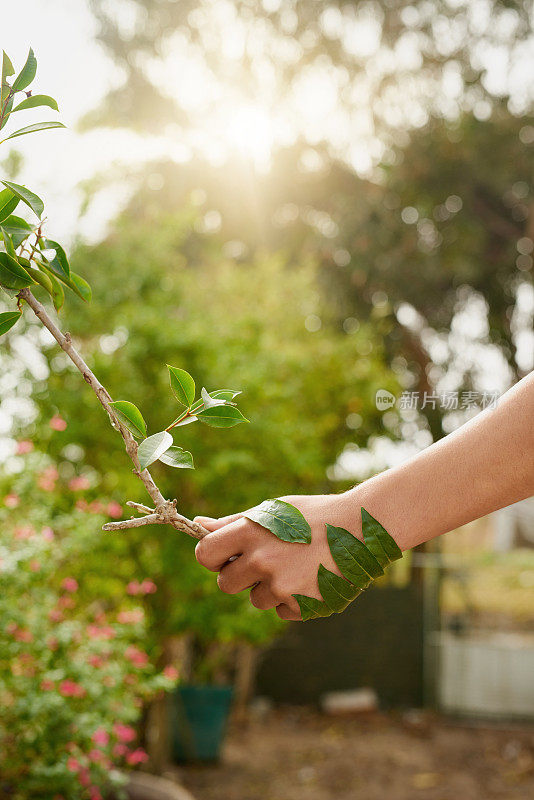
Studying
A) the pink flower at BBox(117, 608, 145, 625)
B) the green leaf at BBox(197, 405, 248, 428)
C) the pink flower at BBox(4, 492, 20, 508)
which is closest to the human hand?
the green leaf at BBox(197, 405, 248, 428)

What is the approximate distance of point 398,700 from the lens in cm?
688

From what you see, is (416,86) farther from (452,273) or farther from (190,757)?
(190,757)

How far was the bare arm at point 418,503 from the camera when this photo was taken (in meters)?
0.84

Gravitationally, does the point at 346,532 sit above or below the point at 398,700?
above

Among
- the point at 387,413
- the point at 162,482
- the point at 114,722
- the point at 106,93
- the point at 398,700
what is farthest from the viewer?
the point at 398,700

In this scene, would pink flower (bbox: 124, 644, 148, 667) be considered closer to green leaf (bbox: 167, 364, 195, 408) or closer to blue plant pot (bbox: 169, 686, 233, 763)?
green leaf (bbox: 167, 364, 195, 408)

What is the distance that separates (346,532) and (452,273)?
469 cm

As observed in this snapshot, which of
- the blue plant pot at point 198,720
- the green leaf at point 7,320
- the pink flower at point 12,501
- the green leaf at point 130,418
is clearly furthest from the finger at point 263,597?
the blue plant pot at point 198,720

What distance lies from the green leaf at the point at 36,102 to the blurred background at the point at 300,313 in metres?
2.22

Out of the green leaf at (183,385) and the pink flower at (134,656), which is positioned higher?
the green leaf at (183,385)

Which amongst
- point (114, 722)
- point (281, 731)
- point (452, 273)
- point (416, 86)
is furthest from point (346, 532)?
point (281, 731)

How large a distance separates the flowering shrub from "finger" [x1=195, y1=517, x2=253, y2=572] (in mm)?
1505

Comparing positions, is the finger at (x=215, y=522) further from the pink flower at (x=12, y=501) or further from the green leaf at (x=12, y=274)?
the pink flower at (x=12, y=501)

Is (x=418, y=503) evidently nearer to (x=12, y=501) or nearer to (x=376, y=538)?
(x=376, y=538)
